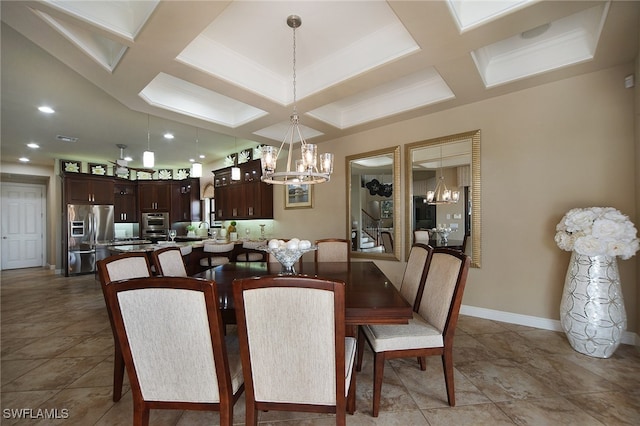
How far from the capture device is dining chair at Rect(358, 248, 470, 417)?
1620mm

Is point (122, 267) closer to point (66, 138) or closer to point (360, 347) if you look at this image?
point (360, 347)

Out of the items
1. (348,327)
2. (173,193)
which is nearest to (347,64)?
(348,327)

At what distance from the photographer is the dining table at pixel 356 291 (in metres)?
1.44

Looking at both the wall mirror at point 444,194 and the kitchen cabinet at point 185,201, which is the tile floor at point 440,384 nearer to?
the wall mirror at point 444,194

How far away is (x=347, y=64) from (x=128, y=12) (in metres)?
1.84

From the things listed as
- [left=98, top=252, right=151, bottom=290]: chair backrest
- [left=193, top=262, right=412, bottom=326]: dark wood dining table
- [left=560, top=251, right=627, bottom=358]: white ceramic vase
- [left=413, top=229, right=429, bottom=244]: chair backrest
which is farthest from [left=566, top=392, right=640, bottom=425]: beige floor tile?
[left=98, top=252, right=151, bottom=290]: chair backrest

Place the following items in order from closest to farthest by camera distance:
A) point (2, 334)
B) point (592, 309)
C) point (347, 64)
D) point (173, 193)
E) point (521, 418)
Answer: point (521, 418), point (592, 309), point (347, 64), point (2, 334), point (173, 193)

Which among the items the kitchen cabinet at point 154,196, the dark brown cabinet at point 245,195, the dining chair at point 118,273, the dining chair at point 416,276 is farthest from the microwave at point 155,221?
the dining chair at point 416,276

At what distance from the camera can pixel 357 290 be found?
1.83 metres

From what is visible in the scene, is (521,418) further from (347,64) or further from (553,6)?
(347,64)

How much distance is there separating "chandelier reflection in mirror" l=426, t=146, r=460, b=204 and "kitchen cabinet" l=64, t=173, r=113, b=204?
7875 millimetres

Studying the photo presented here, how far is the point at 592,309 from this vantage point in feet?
7.40

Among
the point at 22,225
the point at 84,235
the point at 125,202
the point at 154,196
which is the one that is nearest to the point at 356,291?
the point at 84,235

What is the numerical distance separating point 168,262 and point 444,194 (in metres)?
3.37
